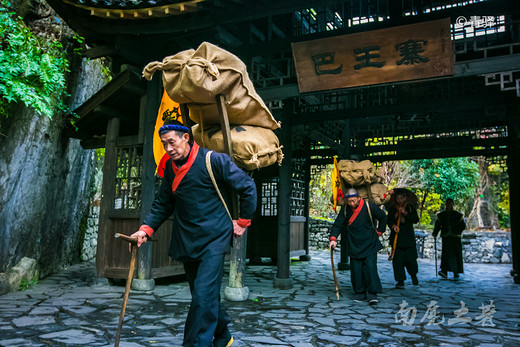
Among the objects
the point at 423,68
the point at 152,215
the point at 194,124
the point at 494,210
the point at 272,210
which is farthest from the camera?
the point at 494,210

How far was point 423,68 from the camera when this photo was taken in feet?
21.5

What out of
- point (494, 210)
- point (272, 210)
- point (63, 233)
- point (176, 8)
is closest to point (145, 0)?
point (176, 8)

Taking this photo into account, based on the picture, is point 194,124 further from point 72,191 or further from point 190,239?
point 72,191

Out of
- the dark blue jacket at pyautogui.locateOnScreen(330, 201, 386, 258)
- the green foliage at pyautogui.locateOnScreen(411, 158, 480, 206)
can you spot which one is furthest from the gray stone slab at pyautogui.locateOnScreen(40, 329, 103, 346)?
the green foliage at pyautogui.locateOnScreen(411, 158, 480, 206)

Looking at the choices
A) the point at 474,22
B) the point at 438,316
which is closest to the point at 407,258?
the point at 438,316

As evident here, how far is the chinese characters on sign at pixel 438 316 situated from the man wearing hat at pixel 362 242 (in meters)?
0.68

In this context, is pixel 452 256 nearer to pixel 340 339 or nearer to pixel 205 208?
pixel 340 339

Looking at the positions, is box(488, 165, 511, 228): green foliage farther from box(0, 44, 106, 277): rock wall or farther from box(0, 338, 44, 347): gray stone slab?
box(0, 338, 44, 347): gray stone slab

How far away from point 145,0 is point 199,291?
517 cm

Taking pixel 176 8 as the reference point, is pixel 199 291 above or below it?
below

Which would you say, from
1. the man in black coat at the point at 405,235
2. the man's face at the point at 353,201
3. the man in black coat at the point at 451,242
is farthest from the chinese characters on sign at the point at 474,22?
the man in black coat at the point at 451,242

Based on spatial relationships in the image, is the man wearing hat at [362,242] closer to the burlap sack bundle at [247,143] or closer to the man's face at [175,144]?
the burlap sack bundle at [247,143]

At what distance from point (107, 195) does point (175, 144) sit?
5.59 m

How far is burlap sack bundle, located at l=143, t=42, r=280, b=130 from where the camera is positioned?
3.65 meters
